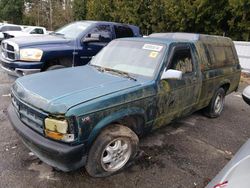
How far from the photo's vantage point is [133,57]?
142 inches

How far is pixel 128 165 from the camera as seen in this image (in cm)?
316

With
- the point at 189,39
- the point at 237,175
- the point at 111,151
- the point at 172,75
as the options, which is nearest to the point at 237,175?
the point at 237,175

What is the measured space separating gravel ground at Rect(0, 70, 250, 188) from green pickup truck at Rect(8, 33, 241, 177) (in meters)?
0.28

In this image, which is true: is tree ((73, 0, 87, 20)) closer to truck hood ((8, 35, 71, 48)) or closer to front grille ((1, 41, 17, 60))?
truck hood ((8, 35, 71, 48))

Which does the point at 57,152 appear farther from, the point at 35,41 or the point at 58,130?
the point at 35,41

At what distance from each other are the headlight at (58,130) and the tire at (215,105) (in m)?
3.53

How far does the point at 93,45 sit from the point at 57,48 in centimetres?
111

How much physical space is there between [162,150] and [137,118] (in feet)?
2.98

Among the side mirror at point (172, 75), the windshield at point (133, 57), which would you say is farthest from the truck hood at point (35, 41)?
the side mirror at point (172, 75)

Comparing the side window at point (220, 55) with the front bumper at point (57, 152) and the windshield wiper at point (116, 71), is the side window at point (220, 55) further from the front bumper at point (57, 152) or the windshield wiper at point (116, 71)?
the front bumper at point (57, 152)

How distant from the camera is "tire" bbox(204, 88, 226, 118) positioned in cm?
493

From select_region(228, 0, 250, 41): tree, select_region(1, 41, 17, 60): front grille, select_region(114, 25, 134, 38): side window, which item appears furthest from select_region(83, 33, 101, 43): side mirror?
select_region(228, 0, 250, 41): tree

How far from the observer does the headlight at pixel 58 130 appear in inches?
92.0

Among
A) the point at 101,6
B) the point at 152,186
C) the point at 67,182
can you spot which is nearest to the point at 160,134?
the point at 152,186
